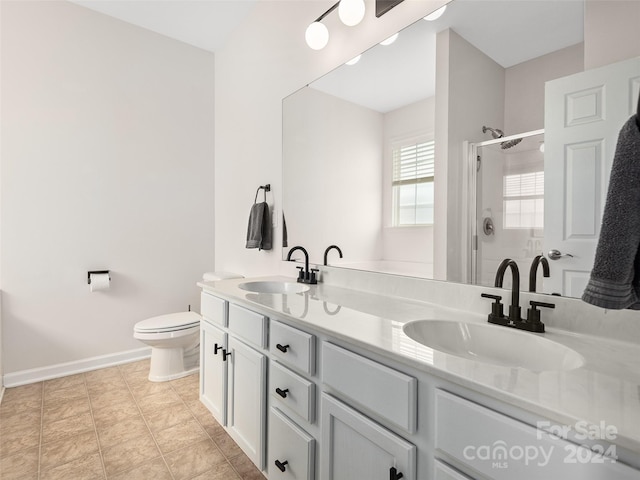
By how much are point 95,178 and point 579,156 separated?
311cm

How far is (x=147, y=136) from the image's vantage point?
118 inches

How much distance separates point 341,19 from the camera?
1769mm

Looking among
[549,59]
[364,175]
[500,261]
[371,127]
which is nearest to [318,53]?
[371,127]

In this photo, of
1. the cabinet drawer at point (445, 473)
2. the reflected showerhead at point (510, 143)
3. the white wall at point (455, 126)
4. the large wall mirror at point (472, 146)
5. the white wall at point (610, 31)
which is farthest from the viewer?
the white wall at point (455, 126)

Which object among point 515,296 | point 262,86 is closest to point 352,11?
point 262,86

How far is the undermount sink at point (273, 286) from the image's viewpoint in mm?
1996

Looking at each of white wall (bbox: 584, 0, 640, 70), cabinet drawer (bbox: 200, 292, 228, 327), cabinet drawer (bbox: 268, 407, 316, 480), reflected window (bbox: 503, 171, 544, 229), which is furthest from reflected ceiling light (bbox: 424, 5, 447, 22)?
cabinet drawer (bbox: 268, 407, 316, 480)

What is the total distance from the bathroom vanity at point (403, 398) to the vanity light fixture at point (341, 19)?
4.51 ft

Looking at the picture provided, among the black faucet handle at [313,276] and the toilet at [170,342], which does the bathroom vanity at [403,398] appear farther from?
the toilet at [170,342]

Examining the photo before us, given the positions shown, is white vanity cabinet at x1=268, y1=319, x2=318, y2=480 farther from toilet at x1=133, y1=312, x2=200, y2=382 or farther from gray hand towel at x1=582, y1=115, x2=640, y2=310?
toilet at x1=133, y1=312, x2=200, y2=382

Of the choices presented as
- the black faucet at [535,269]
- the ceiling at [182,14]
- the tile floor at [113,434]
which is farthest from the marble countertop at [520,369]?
the ceiling at [182,14]

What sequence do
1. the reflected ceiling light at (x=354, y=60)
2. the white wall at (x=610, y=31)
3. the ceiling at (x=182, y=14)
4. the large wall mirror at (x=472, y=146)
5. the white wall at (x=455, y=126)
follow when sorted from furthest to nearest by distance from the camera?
the ceiling at (x=182, y=14) < the reflected ceiling light at (x=354, y=60) < the white wall at (x=455, y=126) < the large wall mirror at (x=472, y=146) < the white wall at (x=610, y=31)

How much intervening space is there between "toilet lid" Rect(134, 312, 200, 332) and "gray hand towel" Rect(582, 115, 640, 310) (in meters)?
2.47

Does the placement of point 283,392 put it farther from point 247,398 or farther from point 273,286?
point 273,286
